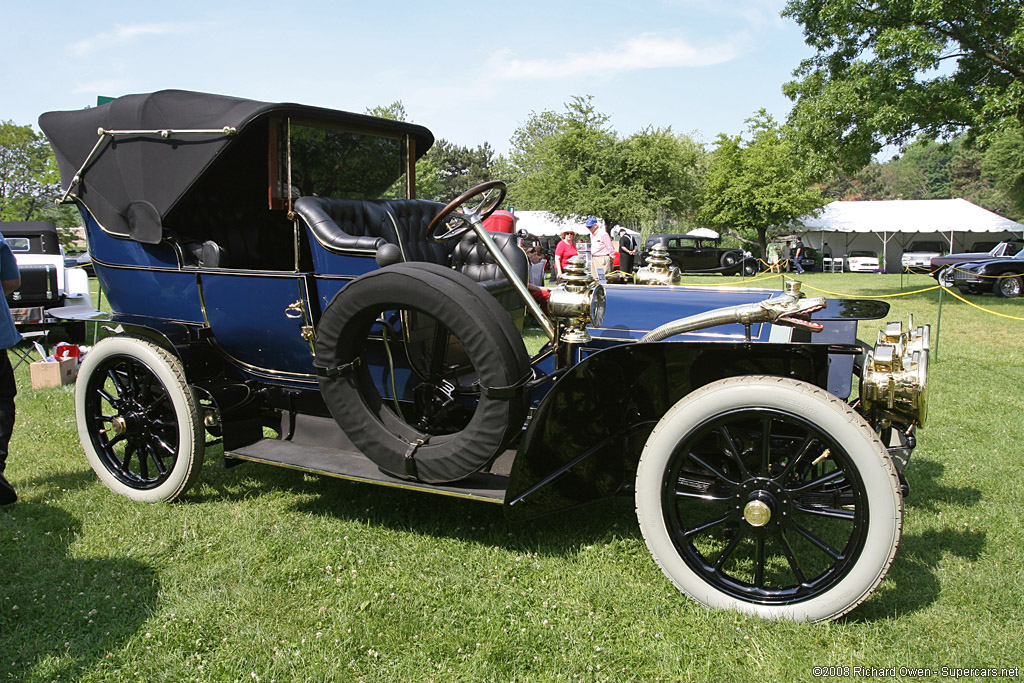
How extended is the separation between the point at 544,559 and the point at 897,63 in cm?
1431

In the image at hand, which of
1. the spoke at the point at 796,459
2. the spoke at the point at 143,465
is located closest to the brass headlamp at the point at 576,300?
the spoke at the point at 796,459

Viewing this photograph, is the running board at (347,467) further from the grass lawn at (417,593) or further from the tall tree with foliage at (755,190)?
the tall tree with foliage at (755,190)

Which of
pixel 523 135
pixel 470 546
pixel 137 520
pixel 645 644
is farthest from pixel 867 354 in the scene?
pixel 523 135

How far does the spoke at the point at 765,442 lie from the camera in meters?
2.38

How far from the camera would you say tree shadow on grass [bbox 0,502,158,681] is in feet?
7.91

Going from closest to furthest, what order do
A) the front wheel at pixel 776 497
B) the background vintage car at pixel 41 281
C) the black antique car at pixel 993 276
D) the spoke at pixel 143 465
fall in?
the front wheel at pixel 776 497
the spoke at pixel 143 465
the background vintage car at pixel 41 281
the black antique car at pixel 993 276

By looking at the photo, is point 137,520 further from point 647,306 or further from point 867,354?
point 867,354

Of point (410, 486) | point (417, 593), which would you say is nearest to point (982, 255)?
point (410, 486)

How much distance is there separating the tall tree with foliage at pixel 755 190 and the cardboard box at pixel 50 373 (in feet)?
101

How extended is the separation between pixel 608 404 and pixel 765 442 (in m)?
0.69

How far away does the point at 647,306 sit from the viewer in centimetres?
338

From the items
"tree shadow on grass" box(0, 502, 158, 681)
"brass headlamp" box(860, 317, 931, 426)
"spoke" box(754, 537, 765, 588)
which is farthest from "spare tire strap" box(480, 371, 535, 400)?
"tree shadow on grass" box(0, 502, 158, 681)

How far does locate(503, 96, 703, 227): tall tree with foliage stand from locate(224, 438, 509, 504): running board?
102 ft

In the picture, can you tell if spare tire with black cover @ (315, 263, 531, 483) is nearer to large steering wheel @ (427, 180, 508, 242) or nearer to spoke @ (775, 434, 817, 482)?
large steering wheel @ (427, 180, 508, 242)
